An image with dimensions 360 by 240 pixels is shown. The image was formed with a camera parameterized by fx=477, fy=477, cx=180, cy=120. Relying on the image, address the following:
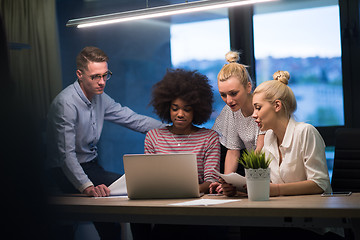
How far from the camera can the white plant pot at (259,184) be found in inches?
76.5

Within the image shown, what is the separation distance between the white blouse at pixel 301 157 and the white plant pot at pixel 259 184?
7.0 inches

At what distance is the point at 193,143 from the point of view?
270cm

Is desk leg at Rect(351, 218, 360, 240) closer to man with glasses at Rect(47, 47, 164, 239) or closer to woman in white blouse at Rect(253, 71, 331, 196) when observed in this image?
woman in white blouse at Rect(253, 71, 331, 196)

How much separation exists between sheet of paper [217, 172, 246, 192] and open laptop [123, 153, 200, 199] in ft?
0.46

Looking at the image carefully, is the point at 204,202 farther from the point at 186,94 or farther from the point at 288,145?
the point at 186,94

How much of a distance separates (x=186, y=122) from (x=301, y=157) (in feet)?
2.44

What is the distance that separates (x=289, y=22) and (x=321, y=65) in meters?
0.47

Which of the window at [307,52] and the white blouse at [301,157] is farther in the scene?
the window at [307,52]

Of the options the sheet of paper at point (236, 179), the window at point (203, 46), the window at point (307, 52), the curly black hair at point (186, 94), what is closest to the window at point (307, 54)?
the window at point (307, 52)

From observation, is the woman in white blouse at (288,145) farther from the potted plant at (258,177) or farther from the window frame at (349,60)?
the window frame at (349,60)

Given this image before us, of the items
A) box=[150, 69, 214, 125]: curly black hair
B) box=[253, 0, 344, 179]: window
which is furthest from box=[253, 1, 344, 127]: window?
box=[150, 69, 214, 125]: curly black hair

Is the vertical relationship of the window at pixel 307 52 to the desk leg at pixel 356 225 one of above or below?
above

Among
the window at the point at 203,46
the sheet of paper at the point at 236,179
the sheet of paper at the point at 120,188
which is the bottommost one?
the sheet of paper at the point at 120,188

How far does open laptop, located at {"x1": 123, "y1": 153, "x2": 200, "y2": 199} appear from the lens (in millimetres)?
2135
